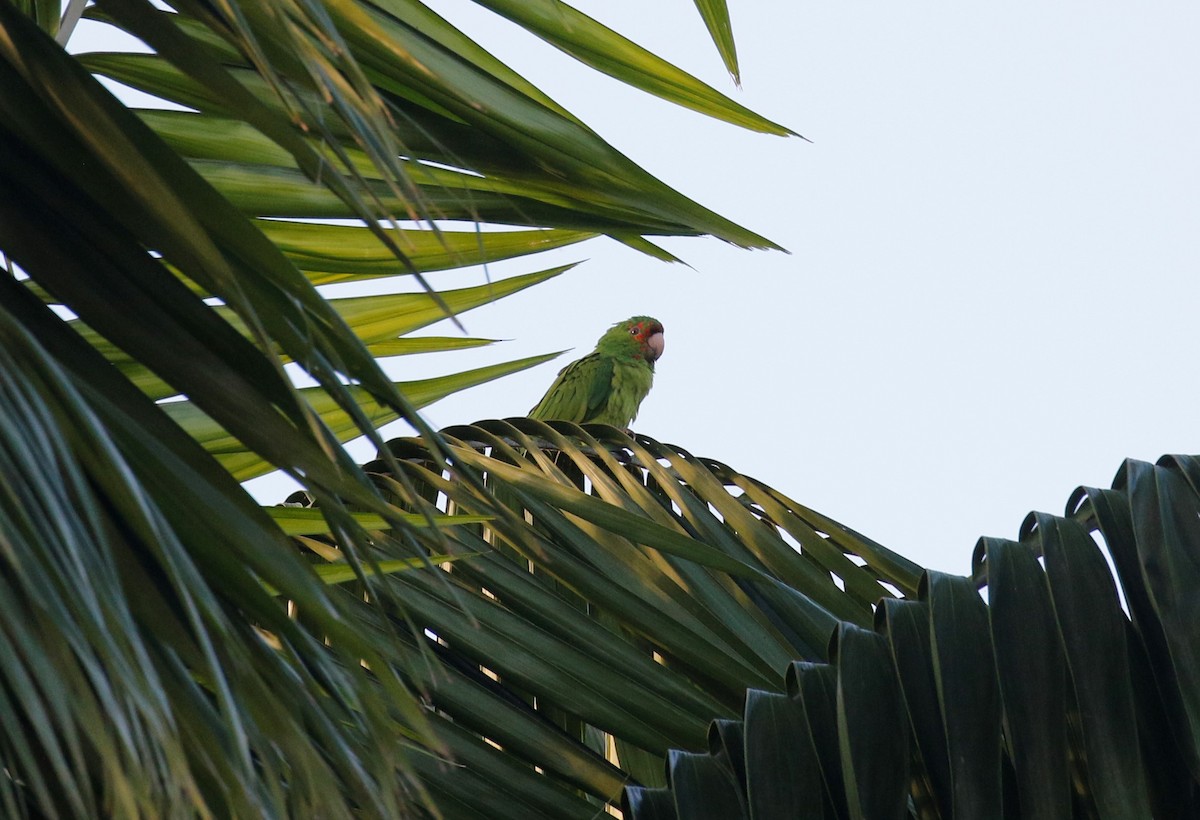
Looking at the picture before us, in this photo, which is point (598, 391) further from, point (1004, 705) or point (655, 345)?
point (1004, 705)

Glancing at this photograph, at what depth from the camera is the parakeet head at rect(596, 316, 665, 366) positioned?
20.9 ft

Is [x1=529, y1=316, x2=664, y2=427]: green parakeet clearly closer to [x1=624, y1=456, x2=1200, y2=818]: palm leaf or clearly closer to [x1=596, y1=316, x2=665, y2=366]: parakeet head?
[x1=596, y1=316, x2=665, y2=366]: parakeet head

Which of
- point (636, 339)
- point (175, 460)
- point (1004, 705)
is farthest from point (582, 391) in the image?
point (175, 460)

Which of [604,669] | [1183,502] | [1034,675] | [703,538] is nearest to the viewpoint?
[1034,675]

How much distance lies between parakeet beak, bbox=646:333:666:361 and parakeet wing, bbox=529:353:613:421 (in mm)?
817

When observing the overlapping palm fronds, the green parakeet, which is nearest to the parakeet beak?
the green parakeet

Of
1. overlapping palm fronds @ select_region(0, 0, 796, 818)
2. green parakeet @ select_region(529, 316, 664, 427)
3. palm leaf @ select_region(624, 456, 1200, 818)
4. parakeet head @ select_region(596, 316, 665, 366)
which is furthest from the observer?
parakeet head @ select_region(596, 316, 665, 366)

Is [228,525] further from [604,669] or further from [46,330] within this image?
[604,669]

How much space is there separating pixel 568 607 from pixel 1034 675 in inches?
20.8

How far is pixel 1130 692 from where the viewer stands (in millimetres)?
1085

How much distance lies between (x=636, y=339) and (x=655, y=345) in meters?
0.12

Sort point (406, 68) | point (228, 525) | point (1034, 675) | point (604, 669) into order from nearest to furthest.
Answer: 1. point (228, 525)
2. point (406, 68)
3. point (1034, 675)
4. point (604, 669)

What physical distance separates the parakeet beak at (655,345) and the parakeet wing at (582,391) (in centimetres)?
82

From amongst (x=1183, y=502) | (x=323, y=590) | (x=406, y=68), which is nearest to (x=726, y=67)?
(x=406, y=68)
